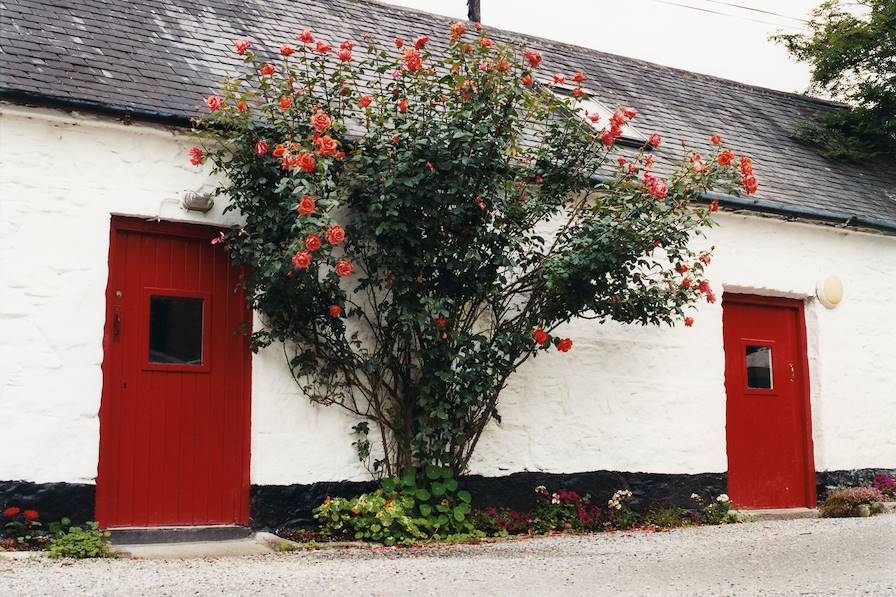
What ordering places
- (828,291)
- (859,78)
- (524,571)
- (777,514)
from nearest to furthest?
1. (524,571)
2. (777,514)
3. (828,291)
4. (859,78)

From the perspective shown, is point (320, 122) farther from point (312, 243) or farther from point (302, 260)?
point (302, 260)

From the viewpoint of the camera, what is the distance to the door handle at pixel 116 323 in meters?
7.43

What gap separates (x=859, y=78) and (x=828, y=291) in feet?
13.6

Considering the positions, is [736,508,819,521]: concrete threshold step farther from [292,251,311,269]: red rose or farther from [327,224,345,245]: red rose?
[292,251,311,269]: red rose

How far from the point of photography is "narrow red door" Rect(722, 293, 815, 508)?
10281 millimetres

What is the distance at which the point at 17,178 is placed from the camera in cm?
709

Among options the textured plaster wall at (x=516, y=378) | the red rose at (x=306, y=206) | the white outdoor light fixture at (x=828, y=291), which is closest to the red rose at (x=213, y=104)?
the textured plaster wall at (x=516, y=378)

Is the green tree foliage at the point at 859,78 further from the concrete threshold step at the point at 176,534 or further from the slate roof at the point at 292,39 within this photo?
the concrete threshold step at the point at 176,534

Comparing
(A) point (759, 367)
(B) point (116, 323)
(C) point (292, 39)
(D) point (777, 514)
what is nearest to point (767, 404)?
(A) point (759, 367)

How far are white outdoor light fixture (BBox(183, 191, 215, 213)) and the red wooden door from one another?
0.20 meters

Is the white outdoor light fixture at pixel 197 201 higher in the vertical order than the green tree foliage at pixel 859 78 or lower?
lower

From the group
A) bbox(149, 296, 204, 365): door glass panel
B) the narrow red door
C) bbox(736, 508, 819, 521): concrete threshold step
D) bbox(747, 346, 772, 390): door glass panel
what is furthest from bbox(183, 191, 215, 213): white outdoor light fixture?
bbox(747, 346, 772, 390): door glass panel

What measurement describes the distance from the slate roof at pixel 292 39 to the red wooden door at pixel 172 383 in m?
1.12

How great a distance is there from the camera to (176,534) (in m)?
7.39
